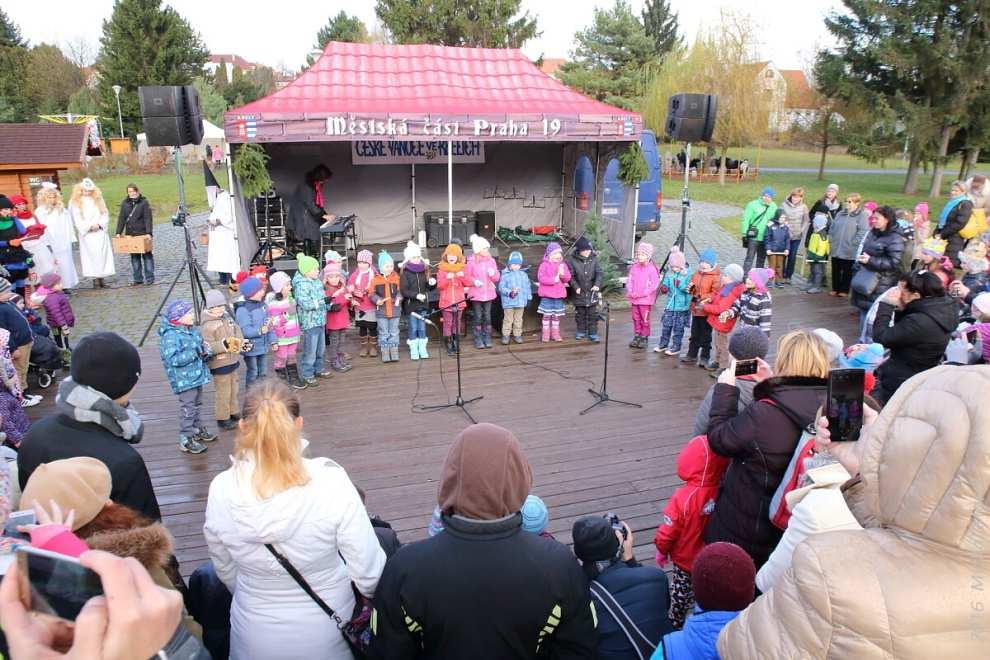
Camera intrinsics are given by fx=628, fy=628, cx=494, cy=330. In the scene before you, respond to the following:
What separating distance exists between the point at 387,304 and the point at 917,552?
21.9ft

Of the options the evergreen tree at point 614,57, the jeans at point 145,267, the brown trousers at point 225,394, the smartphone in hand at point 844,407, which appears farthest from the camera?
the evergreen tree at point 614,57

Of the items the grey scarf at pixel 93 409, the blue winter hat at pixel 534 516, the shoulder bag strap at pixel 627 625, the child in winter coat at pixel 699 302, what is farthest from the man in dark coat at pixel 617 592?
the child in winter coat at pixel 699 302

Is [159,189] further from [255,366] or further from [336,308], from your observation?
[255,366]

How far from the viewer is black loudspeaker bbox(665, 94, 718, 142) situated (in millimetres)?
10055

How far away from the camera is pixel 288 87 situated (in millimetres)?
11336

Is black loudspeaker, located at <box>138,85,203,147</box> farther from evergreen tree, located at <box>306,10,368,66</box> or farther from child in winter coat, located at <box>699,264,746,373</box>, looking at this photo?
evergreen tree, located at <box>306,10,368,66</box>

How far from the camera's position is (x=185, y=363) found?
17.3ft

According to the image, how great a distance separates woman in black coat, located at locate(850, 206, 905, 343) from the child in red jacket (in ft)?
20.0

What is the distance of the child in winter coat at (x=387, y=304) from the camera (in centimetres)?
750

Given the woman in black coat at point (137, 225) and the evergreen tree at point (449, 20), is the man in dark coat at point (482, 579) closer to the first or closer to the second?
the woman in black coat at point (137, 225)

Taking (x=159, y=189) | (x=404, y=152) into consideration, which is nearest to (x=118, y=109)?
(x=159, y=189)

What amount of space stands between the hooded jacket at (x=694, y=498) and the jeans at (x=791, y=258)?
9077mm

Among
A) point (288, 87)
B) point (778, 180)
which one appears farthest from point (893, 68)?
point (288, 87)

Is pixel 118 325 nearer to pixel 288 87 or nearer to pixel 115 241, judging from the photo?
pixel 115 241
